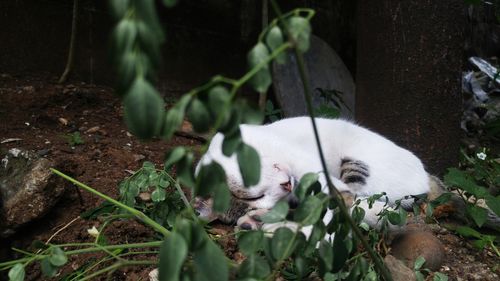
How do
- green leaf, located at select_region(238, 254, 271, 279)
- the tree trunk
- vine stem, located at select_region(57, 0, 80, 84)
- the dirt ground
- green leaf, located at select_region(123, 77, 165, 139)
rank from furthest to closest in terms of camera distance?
vine stem, located at select_region(57, 0, 80, 84) → the tree trunk → the dirt ground → green leaf, located at select_region(238, 254, 271, 279) → green leaf, located at select_region(123, 77, 165, 139)

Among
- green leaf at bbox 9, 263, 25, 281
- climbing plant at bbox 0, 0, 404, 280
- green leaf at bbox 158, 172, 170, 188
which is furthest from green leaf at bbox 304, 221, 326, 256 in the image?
green leaf at bbox 158, 172, 170, 188

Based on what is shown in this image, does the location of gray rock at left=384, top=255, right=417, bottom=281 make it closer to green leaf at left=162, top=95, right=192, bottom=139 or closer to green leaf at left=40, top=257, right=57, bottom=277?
green leaf at left=40, top=257, right=57, bottom=277

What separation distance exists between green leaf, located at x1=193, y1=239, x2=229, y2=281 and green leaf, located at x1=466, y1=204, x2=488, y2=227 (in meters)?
1.73

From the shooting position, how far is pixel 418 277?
1692mm

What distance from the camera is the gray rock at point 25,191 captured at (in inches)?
88.7

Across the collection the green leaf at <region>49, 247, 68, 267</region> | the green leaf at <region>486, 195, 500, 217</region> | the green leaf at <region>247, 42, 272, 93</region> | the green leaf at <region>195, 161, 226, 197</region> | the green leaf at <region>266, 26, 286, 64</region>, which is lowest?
the green leaf at <region>486, 195, 500, 217</region>

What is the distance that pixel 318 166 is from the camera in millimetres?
2529

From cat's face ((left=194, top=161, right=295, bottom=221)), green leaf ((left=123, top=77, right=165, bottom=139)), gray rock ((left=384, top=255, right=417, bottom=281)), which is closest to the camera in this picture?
green leaf ((left=123, top=77, right=165, bottom=139))

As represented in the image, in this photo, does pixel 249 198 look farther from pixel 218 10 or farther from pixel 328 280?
pixel 218 10

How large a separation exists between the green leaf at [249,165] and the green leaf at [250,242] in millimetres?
202

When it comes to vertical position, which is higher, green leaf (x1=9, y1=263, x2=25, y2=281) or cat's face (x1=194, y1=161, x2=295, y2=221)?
green leaf (x1=9, y1=263, x2=25, y2=281)

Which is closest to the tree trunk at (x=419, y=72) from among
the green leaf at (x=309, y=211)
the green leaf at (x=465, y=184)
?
the green leaf at (x=465, y=184)

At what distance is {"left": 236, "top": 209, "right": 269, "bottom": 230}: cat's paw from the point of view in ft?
7.41

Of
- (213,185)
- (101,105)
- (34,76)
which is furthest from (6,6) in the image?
(213,185)
